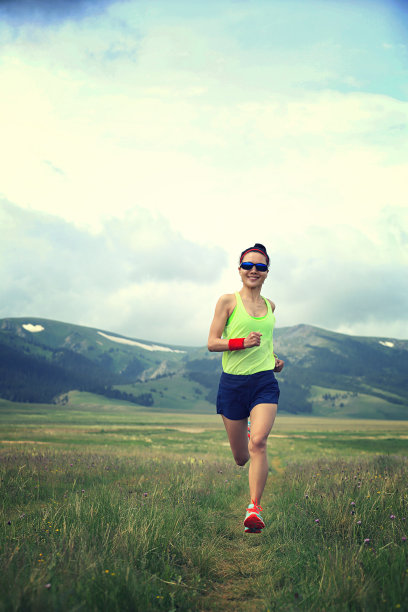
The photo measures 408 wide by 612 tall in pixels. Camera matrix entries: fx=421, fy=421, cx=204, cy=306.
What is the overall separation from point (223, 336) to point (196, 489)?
3336 mm

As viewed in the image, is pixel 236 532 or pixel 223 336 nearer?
pixel 236 532

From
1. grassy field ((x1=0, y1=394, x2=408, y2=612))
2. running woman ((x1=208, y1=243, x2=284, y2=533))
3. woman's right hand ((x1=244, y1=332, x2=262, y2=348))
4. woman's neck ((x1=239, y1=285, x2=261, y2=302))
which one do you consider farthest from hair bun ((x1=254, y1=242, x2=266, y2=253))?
grassy field ((x1=0, y1=394, x2=408, y2=612))

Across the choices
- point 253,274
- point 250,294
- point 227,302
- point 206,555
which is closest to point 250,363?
point 227,302

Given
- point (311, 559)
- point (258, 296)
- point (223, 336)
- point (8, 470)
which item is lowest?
point (8, 470)

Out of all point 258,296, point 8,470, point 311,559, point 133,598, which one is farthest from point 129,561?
point 8,470

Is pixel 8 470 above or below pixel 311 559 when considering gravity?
below

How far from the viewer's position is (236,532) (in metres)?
5.97

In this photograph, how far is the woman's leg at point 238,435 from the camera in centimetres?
632

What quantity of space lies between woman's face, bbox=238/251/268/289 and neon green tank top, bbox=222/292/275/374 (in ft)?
0.94

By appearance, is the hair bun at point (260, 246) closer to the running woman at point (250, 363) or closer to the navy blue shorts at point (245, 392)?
the running woman at point (250, 363)

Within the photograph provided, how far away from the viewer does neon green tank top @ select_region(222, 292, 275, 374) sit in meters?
6.08

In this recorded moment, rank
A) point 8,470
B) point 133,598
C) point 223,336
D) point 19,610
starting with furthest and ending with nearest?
point 8,470
point 223,336
point 133,598
point 19,610

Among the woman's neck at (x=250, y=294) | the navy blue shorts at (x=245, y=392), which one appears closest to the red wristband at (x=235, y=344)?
the navy blue shorts at (x=245, y=392)

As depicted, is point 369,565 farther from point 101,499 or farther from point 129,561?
point 101,499
